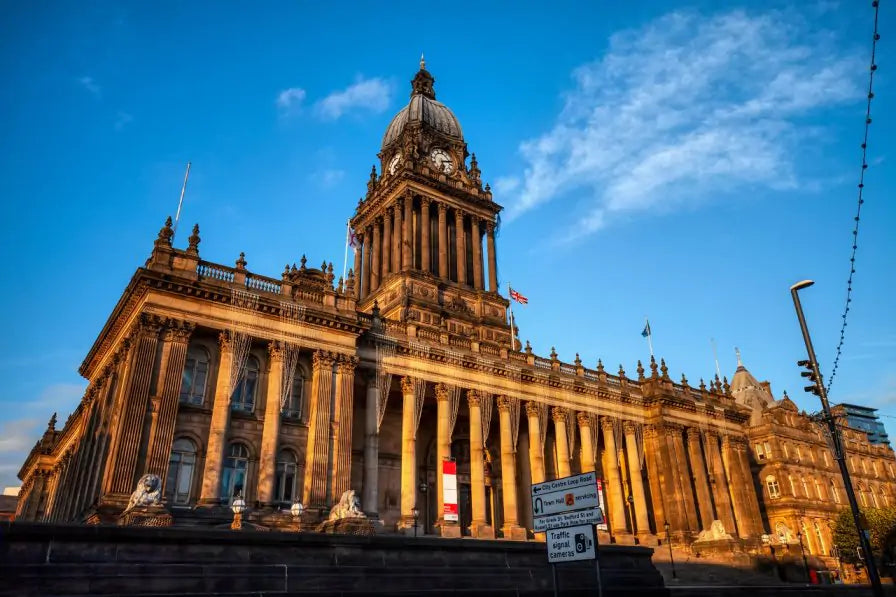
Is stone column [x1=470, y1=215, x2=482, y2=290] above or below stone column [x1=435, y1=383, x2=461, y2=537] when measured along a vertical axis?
above

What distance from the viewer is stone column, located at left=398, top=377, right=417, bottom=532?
3697 centimetres

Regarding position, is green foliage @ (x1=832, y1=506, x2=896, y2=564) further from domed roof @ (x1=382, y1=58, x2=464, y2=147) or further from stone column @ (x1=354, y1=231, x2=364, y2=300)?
domed roof @ (x1=382, y1=58, x2=464, y2=147)

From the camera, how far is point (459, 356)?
43188 millimetres

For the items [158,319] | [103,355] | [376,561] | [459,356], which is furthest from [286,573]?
[103,355]

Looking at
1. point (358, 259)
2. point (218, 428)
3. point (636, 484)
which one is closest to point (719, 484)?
point (636, 484)

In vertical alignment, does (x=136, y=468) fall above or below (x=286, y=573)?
above

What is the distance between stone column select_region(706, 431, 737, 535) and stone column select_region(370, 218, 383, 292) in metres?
33.0

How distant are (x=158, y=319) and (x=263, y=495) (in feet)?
34.0

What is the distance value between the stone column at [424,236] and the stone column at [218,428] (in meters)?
24.3

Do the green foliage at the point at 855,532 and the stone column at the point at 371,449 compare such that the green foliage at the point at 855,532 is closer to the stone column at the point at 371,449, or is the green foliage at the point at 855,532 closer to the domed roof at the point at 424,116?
the stone column at the point at 371,449

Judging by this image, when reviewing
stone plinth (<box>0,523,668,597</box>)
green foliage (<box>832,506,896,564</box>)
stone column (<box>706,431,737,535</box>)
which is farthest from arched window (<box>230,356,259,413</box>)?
green foliage (<box>832,506,896,564</box>)

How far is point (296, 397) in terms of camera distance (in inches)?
1433

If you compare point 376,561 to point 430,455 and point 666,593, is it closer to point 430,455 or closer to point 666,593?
point 666,593

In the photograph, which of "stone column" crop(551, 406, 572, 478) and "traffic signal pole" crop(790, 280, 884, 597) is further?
"stone column" crop(551, 406, 572, 478)
